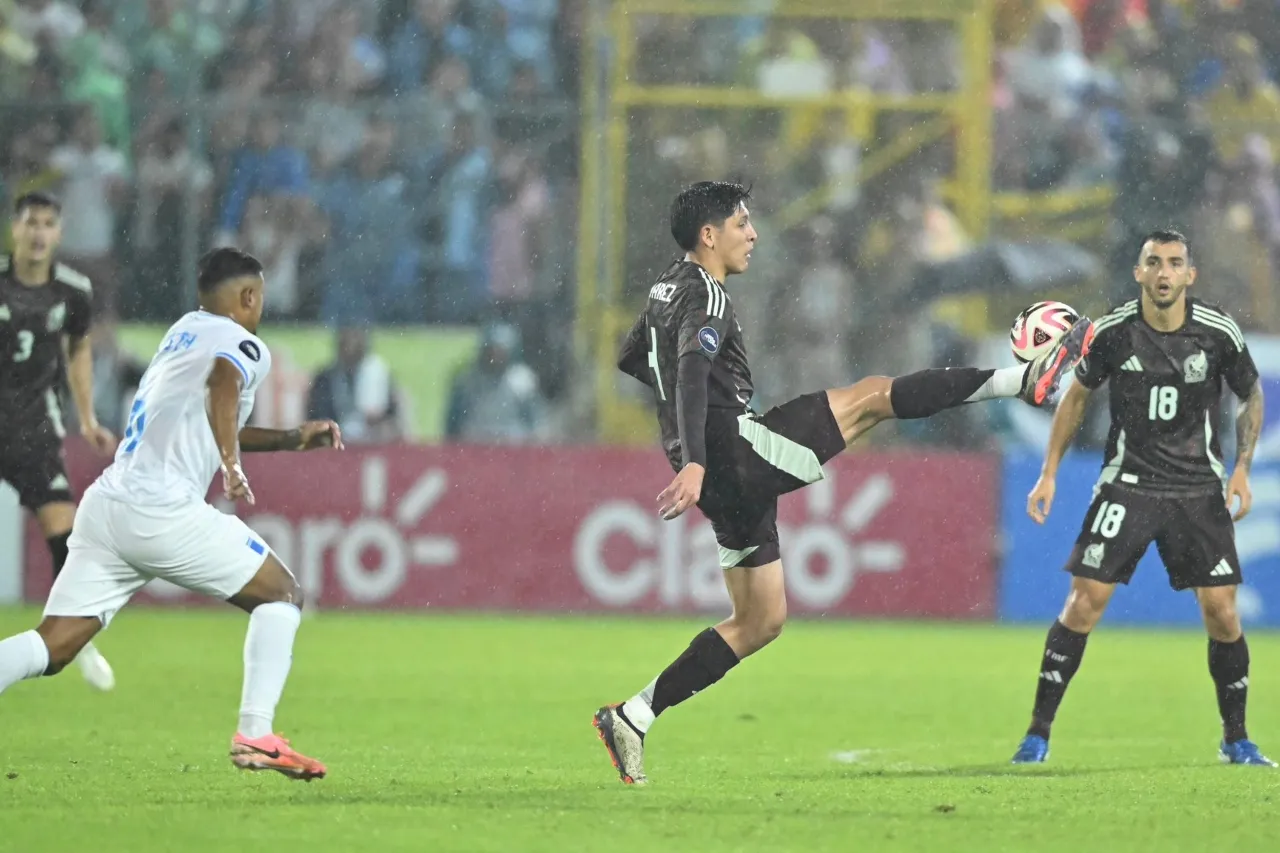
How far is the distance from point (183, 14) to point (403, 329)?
3535 millimetres

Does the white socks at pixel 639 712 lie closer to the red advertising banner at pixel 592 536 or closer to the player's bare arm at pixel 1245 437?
the player's bare arm at pixel 1245 437

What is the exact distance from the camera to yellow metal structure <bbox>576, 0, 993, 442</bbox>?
1612cm

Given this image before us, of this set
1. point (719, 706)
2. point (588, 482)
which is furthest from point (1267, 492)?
point (719, 706)

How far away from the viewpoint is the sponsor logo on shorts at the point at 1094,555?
7.74 m

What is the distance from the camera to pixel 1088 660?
12734mm

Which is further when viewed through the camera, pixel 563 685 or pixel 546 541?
pixel 546 541

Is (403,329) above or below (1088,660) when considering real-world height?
above

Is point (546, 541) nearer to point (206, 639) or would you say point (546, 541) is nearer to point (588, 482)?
point (588, 482)

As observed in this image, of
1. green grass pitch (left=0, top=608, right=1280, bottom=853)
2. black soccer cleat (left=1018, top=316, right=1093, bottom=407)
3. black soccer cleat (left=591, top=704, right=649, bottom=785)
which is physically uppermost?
black soccer cleat (left=1018, top=316, right=1093, bottom=407)

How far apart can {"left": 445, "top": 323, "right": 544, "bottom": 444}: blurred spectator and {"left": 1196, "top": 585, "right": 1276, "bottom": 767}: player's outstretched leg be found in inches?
323

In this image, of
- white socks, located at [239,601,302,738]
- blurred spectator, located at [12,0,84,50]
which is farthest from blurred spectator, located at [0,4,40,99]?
white socks, located at [239,601,302,738]

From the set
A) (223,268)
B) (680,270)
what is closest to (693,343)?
(680,270)

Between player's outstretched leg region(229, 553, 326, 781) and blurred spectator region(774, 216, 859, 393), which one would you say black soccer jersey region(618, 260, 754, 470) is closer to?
player's outstretched leg region(229, 553, 326, 781)

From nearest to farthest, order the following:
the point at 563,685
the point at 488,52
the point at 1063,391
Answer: the point at 1063,391
the point at 563,685
the point at 488,52
